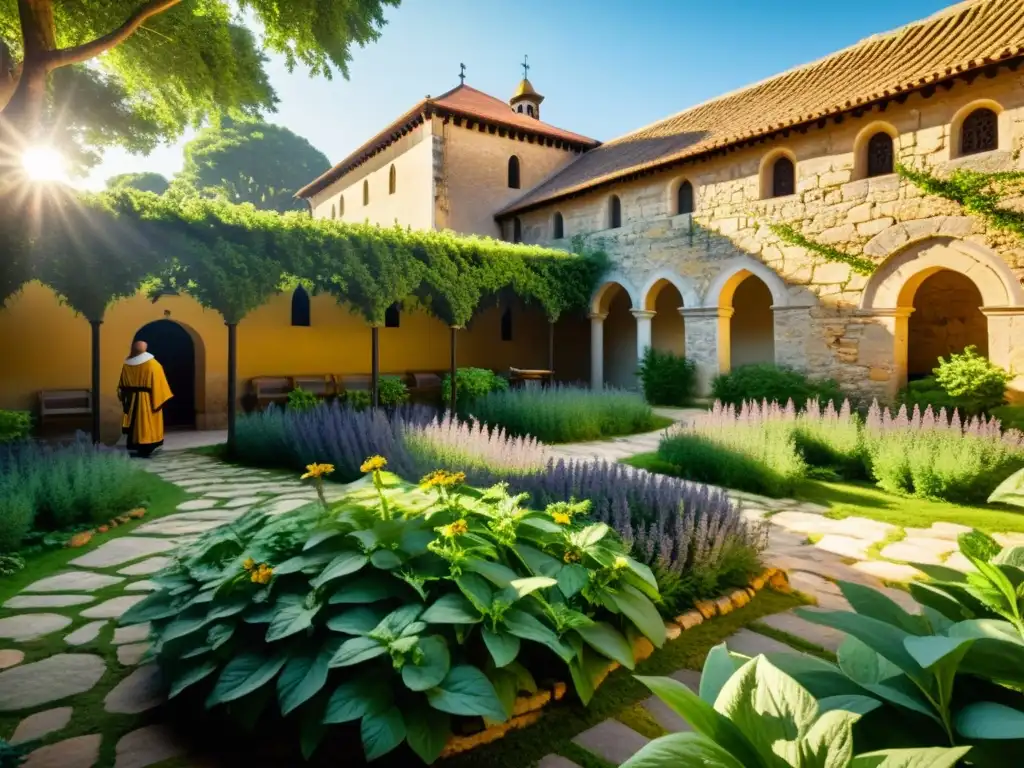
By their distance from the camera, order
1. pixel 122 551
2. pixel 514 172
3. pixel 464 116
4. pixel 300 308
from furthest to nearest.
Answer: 1. pixel 514 172
2. pixel 464 116
3. pixel 300 308
4. pixel 122 551

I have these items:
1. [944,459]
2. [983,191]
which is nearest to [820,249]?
[983,191]

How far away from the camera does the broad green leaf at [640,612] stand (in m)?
2.36

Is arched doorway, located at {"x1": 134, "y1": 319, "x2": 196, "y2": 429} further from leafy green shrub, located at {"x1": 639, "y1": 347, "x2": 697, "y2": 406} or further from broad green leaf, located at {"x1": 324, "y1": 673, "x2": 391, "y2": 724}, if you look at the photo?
broad green leaf, located at {"x1": 324, "y1": 673, "x2": 391, "y2": 724}

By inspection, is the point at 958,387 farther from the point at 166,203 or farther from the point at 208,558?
the point at 166,203

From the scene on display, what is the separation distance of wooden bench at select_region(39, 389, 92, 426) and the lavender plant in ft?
41.0

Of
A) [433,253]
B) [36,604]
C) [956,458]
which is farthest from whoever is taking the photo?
[433,253]

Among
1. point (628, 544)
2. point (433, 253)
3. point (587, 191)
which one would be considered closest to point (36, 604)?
point (628, 544)

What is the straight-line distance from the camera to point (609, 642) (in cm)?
230

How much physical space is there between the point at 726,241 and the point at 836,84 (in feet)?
11.8

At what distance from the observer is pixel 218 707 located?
2.18 m

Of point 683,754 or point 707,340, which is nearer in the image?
point 683,754

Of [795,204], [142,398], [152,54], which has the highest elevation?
[152,54]

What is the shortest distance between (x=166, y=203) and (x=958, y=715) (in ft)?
32.4

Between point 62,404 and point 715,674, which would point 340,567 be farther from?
point 62,404
